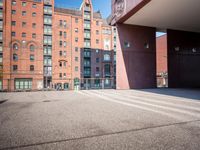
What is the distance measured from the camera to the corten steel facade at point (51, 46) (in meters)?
28.2

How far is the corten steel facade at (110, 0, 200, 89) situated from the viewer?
11352 mm

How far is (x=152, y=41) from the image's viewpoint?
14789mm

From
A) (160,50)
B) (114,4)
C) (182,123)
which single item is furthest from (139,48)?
(160,50)

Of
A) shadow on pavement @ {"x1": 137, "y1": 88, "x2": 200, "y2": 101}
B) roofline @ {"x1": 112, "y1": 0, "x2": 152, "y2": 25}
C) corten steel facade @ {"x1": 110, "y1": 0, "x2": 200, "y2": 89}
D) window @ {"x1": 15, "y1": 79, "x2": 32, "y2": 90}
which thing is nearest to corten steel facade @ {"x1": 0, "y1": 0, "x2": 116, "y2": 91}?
window @ {"x1": 15, "y1": 79, "x2": 32, "y2": 90}

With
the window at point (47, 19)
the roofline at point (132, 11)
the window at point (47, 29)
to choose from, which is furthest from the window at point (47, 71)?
the roofline at point (132, 11)

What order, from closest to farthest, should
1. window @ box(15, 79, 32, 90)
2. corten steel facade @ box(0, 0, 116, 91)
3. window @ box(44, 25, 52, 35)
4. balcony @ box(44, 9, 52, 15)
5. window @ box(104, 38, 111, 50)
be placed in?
window @ box(15, 79, 32, 90), corten steel facade @ box(0, 0, 116, 91), window @ box(44, 25, 52, 35), balcony @ box(44, 9, 52, 15), window @ box(104, 38, 111, 50)

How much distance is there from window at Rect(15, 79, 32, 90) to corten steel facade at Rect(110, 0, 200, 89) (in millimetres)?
23410

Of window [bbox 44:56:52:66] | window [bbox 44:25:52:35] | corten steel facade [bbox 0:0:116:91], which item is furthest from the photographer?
window [bbox 44:25:52:35]

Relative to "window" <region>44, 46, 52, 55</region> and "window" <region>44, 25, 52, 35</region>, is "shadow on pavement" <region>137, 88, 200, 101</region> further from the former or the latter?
"window" <region>44, 25, 52, 35</region>

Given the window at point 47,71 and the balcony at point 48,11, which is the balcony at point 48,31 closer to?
the balcony at point 48,11

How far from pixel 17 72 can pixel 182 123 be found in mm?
32425

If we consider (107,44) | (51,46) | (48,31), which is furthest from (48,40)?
(107,44)

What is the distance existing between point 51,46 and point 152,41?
81.2ft

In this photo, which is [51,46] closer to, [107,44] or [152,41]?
[107,44]
